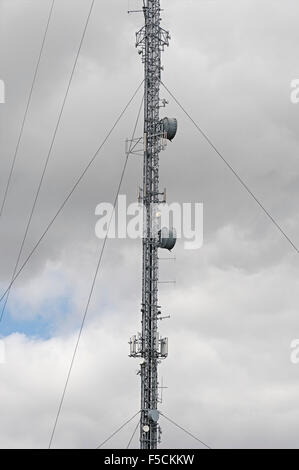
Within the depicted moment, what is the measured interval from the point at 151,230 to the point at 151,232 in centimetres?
12

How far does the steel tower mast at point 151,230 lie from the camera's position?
42.3 m

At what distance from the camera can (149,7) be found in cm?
4484

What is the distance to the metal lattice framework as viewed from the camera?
42.2 m

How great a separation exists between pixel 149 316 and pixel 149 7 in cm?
1680

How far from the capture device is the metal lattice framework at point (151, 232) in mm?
42250

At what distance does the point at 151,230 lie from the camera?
142ft
